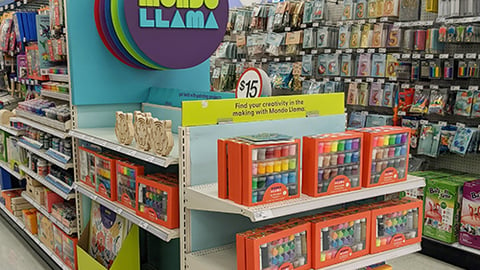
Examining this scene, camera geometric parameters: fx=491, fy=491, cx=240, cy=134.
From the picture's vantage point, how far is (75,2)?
3.46m

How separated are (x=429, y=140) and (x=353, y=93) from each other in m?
1.02

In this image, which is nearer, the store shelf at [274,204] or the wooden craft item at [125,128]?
the store shelf at [274,204]

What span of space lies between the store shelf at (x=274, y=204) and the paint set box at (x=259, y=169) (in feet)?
0.11

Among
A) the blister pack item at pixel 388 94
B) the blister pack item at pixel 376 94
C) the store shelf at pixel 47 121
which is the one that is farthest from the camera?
the blister pack item at pixel 376 94

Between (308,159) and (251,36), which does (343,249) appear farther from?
(251,36)

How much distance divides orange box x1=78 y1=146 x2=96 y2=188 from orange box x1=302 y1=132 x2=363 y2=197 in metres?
1.77

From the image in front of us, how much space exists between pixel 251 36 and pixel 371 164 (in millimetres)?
4600

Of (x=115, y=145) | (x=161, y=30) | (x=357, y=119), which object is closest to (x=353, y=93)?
(x=357, y=119)

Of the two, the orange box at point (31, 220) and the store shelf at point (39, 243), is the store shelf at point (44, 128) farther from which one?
the store shelf at point (39, 243)

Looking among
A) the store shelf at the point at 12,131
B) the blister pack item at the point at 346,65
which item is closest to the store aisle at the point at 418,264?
the blister pack item at the point at 346,65

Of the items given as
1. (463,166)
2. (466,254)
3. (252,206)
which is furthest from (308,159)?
(463,166)

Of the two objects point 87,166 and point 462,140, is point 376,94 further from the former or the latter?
point 87,166

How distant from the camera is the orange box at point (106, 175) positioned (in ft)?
10.1

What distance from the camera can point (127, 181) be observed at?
2.91 meters
